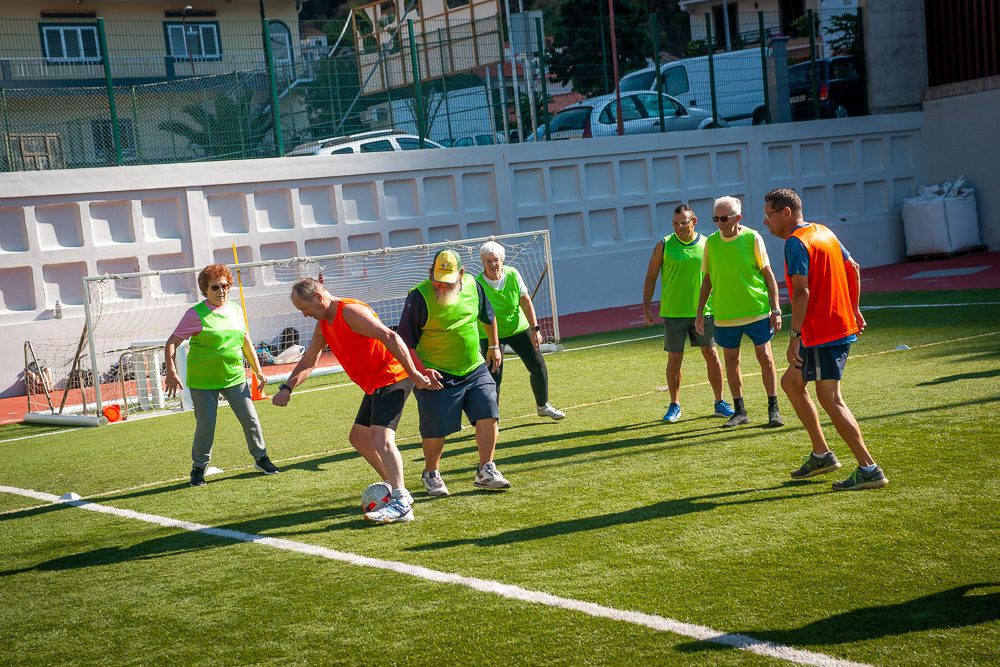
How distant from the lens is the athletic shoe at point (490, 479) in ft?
24.8

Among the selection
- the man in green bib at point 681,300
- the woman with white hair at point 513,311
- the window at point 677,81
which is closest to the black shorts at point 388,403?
the woman with white hair at point 513,311

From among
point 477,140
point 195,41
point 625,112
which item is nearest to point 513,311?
point 477,140

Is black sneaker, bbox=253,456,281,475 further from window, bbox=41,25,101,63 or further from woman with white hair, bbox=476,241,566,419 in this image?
window, bbox=41,25,101,63

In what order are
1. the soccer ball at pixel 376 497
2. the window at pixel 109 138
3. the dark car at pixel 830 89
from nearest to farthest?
the soccer ball at pixel 376 497, the window at pixel 109 138, the dark car at pixel 830 89

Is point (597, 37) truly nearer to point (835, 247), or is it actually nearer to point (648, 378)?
point (648, 378)

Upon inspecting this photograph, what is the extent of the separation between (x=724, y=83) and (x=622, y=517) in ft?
62.4

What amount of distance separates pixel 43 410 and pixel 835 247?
39.8ft

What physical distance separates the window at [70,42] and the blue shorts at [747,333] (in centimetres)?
2277

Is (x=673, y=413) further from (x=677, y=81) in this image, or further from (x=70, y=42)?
(x=70, y=42)

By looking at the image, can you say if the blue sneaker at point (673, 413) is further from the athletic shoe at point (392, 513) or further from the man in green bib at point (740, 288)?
the athletic shoe at point (392, 513)

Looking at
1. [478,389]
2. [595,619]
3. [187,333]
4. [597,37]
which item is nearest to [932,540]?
[595,619]

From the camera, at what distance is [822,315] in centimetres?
655

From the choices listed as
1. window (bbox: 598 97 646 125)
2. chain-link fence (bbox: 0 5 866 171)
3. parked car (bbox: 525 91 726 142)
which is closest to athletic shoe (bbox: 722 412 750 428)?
chain-link fence (bbox: 0 5 866 171)

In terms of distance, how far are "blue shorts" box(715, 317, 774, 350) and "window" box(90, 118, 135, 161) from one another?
11.8 m
